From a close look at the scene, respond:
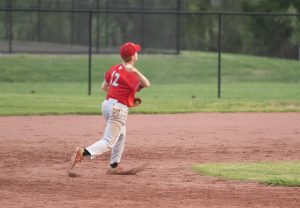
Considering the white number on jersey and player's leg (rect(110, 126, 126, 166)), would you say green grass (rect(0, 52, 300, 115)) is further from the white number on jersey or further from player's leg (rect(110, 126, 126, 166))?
the white number on jersey

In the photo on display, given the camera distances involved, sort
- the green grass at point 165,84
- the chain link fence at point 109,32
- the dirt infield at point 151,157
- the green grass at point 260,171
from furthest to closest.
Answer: the chain link fence at point 109,32
the green grass at point 165,84
the green grass at point 260,171
the dirt infield at point 151,157

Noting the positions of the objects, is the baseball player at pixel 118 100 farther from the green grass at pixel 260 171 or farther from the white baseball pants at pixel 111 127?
the green grass at pixel 260 171

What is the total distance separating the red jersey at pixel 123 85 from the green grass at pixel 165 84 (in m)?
9.32

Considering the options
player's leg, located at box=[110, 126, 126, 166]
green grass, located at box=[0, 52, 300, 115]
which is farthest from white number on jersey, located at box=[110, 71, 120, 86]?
green grass, located at box=[0, 52, 300, 115]

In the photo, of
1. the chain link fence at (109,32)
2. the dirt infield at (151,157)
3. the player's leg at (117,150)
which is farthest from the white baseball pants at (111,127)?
the chain link fence at (109,32)

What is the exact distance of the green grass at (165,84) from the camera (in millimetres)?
23630

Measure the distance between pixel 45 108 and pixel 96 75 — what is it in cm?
1112

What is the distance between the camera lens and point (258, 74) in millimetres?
34875

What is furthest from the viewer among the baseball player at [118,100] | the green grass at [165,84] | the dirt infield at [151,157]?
the green grass at [165,84]

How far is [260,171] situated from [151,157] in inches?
93.0

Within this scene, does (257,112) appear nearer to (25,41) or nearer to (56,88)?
(56,88)

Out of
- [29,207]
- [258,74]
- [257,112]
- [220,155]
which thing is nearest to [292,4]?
[258,74]

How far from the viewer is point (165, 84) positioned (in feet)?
108

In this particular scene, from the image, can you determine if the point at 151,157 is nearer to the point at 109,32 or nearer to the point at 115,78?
the point at 115,78
